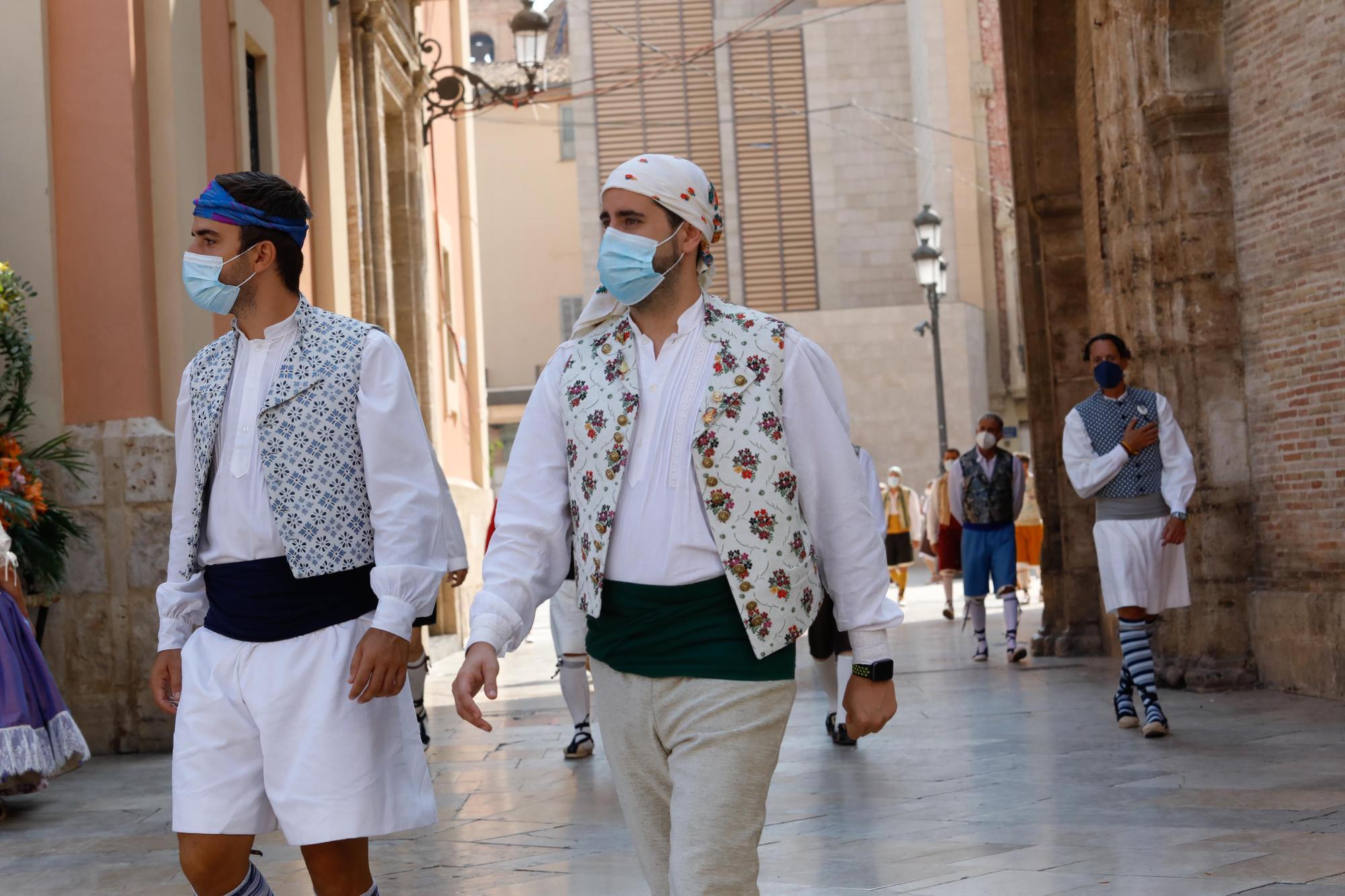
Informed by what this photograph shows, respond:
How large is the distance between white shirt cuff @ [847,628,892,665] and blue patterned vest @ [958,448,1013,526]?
10.7 metres

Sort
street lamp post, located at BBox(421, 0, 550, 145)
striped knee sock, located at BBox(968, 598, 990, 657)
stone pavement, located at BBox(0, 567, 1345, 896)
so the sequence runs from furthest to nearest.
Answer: street lamp post, located at BBox(421, 0, 550, 145) → striped knee sock, located at BBox(968, 598, 990, 657) → stone pavement, located at BBox(0, 567, 1345, 896)

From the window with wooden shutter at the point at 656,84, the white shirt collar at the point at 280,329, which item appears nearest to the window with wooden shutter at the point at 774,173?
the window with wooden shutter at the point at 656,84

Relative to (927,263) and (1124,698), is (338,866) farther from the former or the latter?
(927,263)

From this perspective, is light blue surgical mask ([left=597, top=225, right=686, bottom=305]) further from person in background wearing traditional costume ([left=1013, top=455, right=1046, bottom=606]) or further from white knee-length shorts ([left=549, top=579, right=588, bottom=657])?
person in background wearing traditional costume ([left=1013, top=455, right=1046, bottom=606])

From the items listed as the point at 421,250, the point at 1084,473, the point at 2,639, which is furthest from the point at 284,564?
the point at 421,250

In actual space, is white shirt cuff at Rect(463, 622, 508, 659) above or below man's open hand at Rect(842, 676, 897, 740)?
above

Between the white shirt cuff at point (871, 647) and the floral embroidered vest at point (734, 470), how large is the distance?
0.38ft

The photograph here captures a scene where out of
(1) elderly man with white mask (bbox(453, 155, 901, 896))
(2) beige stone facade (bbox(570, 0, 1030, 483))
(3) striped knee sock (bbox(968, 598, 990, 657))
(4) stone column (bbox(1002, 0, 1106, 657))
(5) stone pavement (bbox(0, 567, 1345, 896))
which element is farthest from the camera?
(2) beige stone facade (bbox(570, 0, 1030, 483))

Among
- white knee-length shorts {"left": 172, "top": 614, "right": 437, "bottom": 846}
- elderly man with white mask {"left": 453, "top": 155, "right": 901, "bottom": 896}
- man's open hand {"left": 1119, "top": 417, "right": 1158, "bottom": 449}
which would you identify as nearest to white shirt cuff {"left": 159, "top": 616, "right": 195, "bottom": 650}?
white knee-length shorts {"left": 172, "top": 614, "right": 437, "bottom": 846}

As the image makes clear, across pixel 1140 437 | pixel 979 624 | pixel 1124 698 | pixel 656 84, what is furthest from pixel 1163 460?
pixel 656 84

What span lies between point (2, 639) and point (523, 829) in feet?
8.63

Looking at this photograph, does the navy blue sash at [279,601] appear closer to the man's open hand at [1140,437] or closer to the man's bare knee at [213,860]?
the man's bare knee at [213,860]

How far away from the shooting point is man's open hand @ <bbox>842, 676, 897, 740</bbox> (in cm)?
362

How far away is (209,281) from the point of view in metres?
4.26
